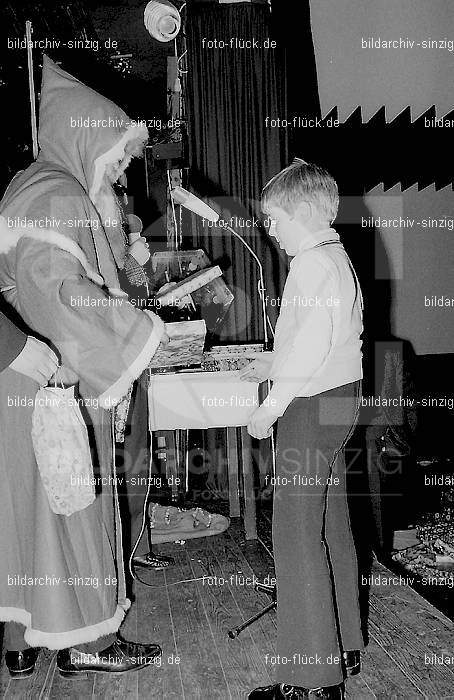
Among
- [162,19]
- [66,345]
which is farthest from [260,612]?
[162,19]

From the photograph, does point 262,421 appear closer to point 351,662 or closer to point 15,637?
point 351,662

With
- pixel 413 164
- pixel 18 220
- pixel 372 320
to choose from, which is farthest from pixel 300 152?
pixel 18 220

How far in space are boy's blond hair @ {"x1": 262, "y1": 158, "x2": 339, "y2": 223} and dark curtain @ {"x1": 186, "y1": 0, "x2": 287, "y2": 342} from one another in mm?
1969

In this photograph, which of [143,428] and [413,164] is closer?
[143,428]

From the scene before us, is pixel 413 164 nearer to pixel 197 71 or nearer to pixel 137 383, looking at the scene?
pixel 197 71

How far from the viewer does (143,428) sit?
246 centimetres

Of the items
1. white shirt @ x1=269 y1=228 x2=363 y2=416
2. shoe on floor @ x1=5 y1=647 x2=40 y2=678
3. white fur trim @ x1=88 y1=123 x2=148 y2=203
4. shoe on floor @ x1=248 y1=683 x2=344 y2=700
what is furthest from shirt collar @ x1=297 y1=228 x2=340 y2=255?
shoe on floor @ x1=5 y1=647 x2=40 y2=678

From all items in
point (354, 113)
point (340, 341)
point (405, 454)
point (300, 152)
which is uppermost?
point (354, 113)

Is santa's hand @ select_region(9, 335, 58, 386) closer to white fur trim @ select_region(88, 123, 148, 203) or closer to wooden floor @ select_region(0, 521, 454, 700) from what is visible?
white fur trim @ select_region(88, 123, 148, 203)

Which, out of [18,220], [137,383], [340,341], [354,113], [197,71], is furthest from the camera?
[354,113]

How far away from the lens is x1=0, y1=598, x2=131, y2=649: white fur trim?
168 cm

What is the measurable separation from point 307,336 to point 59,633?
1.02 m

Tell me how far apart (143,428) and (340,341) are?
116 centimetres

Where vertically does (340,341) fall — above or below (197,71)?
below
